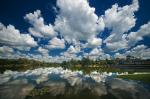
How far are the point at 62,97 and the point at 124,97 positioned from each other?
10.1 meters

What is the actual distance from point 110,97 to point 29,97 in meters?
13.0

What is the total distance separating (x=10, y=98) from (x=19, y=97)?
1.33 metres

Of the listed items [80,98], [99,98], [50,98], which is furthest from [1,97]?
[99,98]

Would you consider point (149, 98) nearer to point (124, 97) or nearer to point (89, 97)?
point (124, 97)

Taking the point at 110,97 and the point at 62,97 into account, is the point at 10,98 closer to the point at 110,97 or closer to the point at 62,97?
the point at 62,97

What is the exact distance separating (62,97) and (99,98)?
19.3 feet

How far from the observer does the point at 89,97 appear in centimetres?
2508

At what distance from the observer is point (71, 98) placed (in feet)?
78.3

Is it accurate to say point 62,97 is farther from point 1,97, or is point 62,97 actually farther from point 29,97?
point 1,97

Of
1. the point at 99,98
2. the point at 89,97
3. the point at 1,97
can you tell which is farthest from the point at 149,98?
the point at 1,97

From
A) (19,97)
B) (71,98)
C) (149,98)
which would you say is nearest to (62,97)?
(71,98)

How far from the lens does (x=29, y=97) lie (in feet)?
80.4

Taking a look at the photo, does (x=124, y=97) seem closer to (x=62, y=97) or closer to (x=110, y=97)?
(x=110, y=97)

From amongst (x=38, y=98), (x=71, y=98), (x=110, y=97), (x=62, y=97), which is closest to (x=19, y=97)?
(x=38, y=98)
